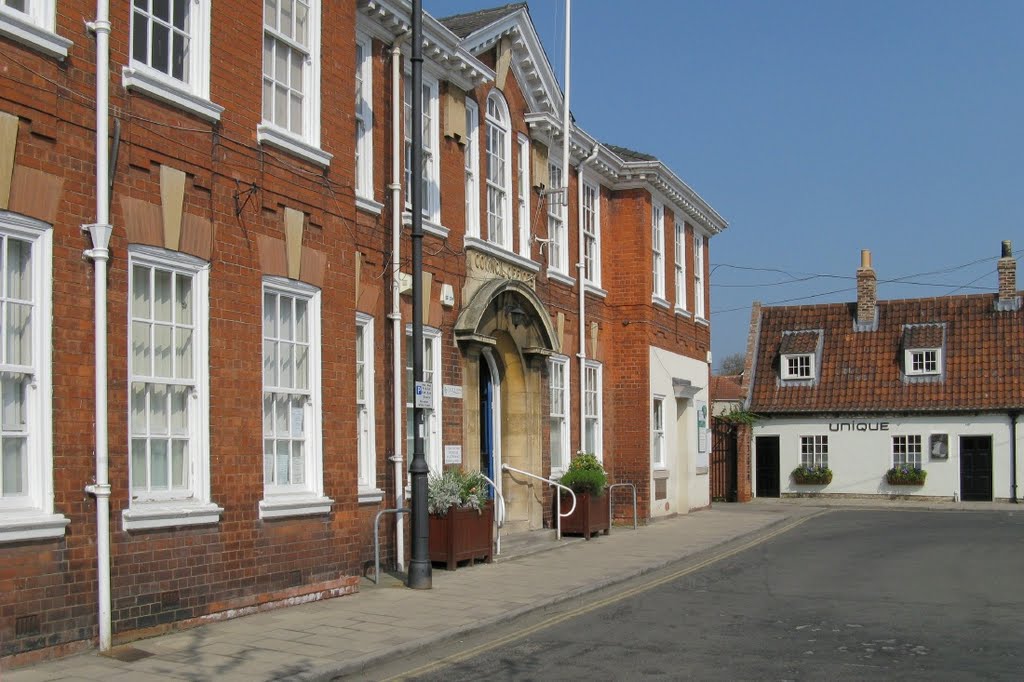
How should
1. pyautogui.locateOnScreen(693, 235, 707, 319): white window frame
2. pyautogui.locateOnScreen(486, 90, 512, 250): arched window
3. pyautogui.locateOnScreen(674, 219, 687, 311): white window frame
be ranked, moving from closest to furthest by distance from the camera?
pyautogui.locateOnScreen(486, 90, 512, 250): arched window → pyautogui.locateOnScreen(674, 219, 687, 311): white window frame → pyautogui.locateOnScreen(693, 235, 707, 319): white window frame

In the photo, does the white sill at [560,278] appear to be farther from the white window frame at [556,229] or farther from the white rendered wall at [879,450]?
the white rendered wall at [879,450]

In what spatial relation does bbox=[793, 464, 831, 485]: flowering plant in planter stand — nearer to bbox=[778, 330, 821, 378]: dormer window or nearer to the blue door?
bbox=[778, 330, 821, 378]: dormer window

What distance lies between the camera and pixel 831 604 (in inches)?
495

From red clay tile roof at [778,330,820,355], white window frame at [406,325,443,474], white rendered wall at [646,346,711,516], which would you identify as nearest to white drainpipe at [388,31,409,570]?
white window frame at [406,325,443,474]

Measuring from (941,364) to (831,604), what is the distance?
26.0 m

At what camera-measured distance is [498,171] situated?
18.5m

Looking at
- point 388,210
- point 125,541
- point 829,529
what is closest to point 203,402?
point 125,541

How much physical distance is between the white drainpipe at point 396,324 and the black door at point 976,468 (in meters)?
25.6

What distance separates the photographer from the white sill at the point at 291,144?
37.1ft

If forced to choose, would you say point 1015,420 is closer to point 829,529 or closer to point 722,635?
point 829,529

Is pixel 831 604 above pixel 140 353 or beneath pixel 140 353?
beneath

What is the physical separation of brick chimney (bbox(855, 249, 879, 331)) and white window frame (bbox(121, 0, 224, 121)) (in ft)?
105

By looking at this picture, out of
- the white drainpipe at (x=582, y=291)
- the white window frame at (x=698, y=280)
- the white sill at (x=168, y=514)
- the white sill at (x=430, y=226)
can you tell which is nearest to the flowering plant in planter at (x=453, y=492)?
the white sill at (x=430, y=226)

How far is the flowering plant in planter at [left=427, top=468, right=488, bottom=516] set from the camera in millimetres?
14438
